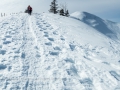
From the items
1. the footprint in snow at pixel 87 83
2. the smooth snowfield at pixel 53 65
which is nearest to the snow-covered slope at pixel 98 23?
the smooth snowfield at pixel 53 65

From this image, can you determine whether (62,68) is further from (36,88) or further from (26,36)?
(26,36)

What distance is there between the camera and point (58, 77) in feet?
24.2

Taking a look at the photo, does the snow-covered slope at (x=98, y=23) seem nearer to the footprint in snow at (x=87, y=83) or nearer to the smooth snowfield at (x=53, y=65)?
the smooth snowfield at (x=53, y=65)

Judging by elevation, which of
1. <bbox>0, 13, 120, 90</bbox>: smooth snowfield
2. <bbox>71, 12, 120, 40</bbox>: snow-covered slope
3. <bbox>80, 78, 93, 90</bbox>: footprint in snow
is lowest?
<bbox>71, 12, 120, 40</bbox>: snow-covered slope

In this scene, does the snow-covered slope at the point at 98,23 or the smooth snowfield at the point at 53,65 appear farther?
the snow-covered slope at the point at 98,23

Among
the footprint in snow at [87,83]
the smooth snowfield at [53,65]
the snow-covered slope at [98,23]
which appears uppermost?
the smooth snowfield at [53,65]

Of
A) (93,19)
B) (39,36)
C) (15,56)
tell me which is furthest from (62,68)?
(93,19)

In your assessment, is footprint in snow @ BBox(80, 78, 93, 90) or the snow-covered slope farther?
the snow-covered slope

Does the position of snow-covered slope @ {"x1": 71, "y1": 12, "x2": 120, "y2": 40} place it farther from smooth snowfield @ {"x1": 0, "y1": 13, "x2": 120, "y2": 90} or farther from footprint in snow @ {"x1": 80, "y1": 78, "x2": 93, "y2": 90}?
footprint in snow @ {"x1": 80, "y1": 78, "x2": 93, "y2": 90}

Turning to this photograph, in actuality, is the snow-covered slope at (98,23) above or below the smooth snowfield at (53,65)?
below

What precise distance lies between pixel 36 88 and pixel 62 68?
1.84m

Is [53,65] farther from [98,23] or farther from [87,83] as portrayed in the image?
[98,23]

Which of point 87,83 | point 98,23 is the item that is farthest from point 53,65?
point 98,23

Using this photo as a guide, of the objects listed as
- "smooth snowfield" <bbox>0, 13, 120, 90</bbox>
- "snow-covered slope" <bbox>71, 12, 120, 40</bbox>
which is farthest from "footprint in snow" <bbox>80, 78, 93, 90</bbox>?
"snow-covered slope" <bbox>71, 12, 120, 40</bbox>
